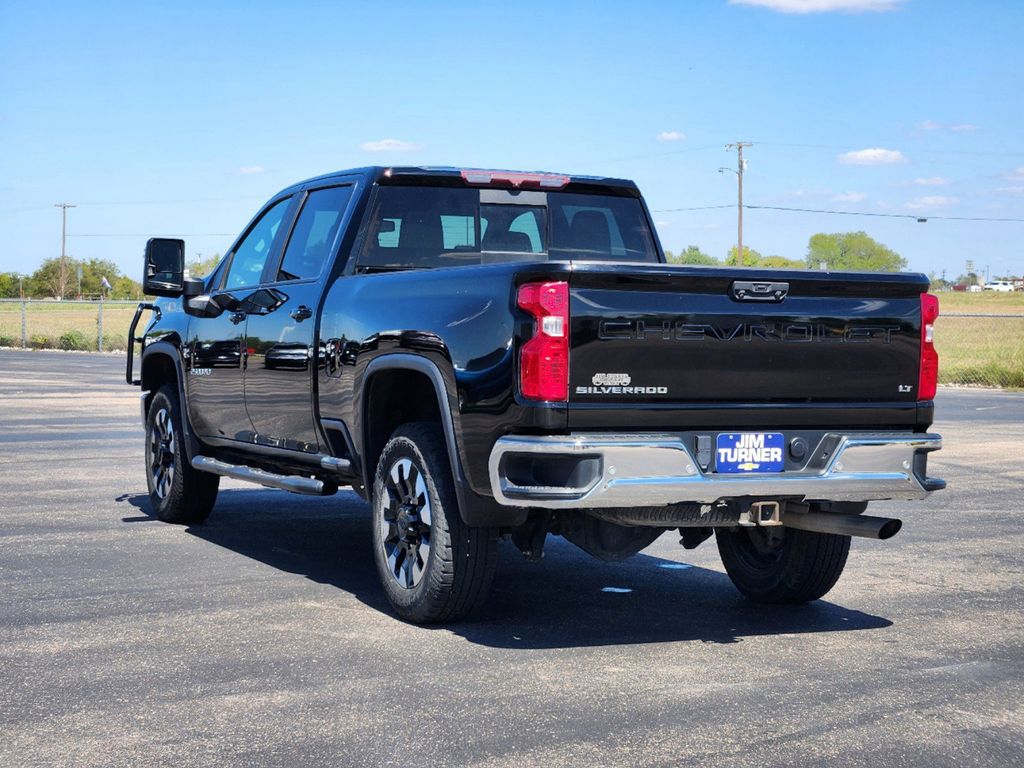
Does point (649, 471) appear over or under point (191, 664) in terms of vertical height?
over

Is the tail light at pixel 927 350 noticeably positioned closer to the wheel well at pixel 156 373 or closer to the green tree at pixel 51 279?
the wheel well at pixel 156 373

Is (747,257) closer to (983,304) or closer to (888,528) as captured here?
(983,304)

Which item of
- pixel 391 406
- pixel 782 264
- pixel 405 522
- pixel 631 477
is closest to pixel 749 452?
pixel 631 477

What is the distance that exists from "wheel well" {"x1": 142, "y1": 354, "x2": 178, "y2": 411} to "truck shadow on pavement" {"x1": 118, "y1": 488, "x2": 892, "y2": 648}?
93cm

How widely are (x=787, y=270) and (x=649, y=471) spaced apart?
1.14 metres

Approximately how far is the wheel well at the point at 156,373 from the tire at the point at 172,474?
0.15 meters

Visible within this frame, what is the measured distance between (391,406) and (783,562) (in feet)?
6.89

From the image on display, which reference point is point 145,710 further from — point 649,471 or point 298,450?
point 298,450

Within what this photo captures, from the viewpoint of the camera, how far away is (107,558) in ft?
27.5

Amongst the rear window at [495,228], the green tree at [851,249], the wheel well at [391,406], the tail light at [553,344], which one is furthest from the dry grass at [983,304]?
the tail light at [553,344]

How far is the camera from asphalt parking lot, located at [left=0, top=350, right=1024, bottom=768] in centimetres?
480

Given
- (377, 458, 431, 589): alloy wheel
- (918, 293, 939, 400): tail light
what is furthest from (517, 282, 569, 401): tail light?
(918, 293, 939, 400): tail light

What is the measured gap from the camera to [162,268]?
29.9 ft

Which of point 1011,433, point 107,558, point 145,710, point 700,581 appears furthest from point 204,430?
point 1011,433
